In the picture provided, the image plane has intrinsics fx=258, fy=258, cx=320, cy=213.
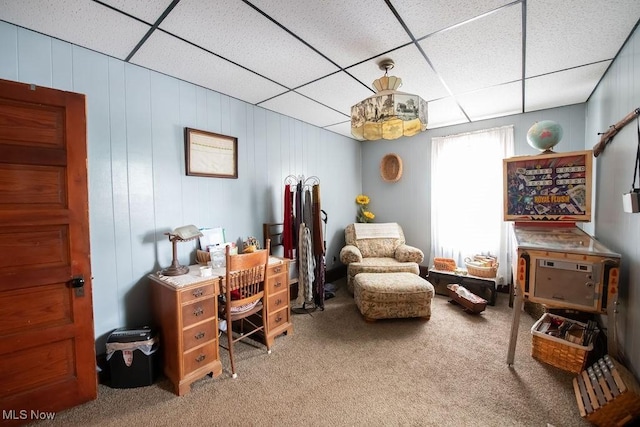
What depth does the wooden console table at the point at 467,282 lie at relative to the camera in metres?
3.25

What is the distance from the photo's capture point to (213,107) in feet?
8.66

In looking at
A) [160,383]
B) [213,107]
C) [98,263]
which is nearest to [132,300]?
[98,263]

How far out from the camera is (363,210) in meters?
4.73

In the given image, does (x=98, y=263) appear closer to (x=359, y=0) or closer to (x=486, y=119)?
(x=359, y=0)

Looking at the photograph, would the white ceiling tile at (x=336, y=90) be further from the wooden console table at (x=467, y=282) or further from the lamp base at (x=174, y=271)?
the wooden console table at (x=467, y=282)

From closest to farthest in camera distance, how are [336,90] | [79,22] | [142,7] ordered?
1. [142,7]
2. [79,22]
3. [336,90]

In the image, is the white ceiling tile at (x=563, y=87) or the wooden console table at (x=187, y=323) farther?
the white ceiling tile at (x=563, y=87)

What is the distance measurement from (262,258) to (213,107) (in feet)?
5.41

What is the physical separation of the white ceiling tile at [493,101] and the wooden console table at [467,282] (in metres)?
2.15

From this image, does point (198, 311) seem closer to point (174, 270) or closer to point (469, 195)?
Answer: point (174, 270)

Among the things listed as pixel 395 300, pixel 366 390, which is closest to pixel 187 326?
pixel 366 390

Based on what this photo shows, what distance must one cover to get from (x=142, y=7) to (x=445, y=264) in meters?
4.08

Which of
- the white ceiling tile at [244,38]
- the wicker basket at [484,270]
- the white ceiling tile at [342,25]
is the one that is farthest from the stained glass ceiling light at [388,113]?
the wicker basket at [484,270]

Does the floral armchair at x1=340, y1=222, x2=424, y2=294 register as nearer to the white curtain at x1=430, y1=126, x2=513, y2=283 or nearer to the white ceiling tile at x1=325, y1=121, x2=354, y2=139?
the white curtain at x1=430, y1=126, x2=513, y2=283
